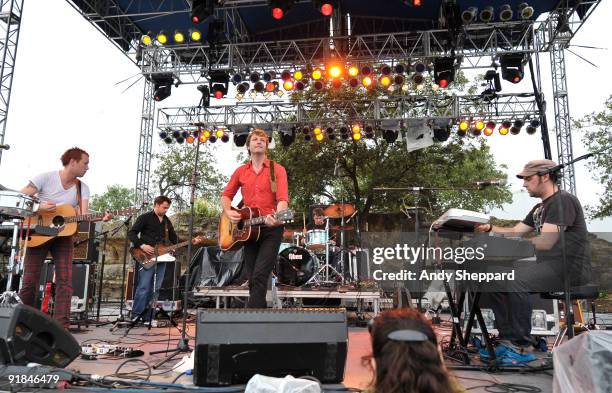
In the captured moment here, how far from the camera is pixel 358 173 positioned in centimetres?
2128

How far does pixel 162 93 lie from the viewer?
1288 centimetres

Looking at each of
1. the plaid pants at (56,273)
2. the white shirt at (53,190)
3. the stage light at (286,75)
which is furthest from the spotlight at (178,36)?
the plaid pants at (56,273)

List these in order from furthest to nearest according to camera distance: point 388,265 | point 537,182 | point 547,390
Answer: point 537,182 < point 388,265 < point 547,390

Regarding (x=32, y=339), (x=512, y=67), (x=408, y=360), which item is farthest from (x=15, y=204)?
(x=512, y=67)

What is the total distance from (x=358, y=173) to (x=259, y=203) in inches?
675

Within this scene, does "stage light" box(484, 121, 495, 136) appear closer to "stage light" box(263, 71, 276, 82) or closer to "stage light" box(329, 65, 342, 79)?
"stage light" box(329, 65, 342, 79)

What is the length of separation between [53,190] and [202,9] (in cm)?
573

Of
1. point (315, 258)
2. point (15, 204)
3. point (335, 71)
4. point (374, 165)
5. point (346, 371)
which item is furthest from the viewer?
point (374, 165)

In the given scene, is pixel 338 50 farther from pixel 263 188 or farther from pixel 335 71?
pixel 263 188

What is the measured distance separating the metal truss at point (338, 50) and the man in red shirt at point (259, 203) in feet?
24.6

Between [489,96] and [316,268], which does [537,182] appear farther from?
[489,96]

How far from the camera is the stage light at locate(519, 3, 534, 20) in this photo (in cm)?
1044

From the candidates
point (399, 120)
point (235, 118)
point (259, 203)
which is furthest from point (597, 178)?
point (259, 203)

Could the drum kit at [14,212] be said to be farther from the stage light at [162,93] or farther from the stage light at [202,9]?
the stage light at [162,93]
